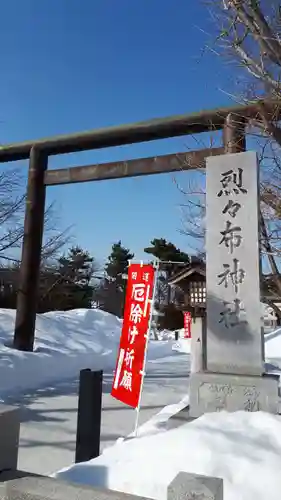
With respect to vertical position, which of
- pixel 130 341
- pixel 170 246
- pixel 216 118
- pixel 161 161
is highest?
pixel 170 246

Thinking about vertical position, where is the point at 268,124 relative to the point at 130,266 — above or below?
above

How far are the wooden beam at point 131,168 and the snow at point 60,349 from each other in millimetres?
4303

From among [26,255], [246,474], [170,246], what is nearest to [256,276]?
[246,474]

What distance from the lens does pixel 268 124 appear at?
4.08m

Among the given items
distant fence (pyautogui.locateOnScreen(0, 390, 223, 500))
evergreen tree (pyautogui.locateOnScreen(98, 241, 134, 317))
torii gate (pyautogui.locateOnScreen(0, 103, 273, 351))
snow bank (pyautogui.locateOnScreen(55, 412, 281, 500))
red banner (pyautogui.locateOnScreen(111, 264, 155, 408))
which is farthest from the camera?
evergreen tree (pyautogui.locateOnScreen(98, 241, 134, 317))

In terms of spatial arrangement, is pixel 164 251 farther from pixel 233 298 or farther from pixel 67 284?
pixel 233 298

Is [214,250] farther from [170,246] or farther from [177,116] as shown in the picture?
[170,246]

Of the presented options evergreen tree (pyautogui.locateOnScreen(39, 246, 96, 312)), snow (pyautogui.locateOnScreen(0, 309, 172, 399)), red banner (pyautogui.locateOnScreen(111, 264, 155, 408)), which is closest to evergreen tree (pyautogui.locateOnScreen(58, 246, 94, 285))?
evergreen tree (pyautogui.locateOnScreen(39, 246, 96, 312))

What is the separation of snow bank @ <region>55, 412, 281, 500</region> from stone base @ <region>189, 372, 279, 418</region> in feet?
2.11

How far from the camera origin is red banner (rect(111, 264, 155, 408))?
5.06 meters

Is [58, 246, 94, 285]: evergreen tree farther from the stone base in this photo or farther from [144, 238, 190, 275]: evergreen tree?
the stone base

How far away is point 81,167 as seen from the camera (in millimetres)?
9289

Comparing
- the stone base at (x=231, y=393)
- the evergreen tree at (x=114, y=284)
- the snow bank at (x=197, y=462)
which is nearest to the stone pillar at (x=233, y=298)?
the stone base at (x=231, y=393)

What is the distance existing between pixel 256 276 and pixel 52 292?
21.3 metres
